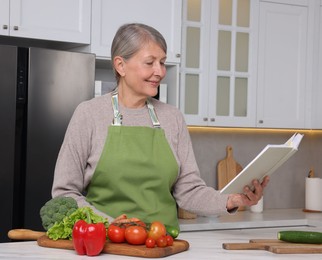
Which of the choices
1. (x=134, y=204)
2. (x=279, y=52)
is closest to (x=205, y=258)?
(x=134, y=204)

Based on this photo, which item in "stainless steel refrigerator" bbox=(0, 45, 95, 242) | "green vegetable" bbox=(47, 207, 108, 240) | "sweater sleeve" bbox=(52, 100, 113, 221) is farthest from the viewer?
"stainless steel refrigerator" bbox=(0, 45, 95, 242)

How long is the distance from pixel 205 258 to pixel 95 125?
740 mm

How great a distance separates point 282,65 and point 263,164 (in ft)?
8.46

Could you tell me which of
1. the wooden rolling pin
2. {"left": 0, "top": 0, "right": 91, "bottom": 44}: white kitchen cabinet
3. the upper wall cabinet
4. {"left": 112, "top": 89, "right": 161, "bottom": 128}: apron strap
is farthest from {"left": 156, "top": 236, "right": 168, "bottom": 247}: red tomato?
the upper wall cabinet

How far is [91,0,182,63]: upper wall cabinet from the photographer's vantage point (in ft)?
13.3

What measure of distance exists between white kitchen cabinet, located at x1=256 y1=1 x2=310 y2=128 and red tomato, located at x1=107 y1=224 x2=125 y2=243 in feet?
Result: 8.96

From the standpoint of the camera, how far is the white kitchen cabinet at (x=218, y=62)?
4543 millimetres

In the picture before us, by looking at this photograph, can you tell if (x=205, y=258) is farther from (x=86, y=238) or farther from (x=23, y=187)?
(x=23, y=187)

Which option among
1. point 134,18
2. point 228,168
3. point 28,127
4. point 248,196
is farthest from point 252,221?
point 248,196

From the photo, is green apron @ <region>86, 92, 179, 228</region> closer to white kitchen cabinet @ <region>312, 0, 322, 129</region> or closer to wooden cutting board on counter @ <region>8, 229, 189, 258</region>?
wooden cutting board on counter @ <region>8, 229, 189, 258</region>

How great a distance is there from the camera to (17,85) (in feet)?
11.8

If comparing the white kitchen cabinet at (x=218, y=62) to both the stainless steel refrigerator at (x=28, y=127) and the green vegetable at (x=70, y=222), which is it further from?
the green vegetable at (x=70, y=222)

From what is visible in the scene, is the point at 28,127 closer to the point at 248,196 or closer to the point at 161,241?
the point at 248,196

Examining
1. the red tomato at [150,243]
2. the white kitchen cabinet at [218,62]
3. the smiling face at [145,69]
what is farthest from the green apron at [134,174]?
the white kitchen cabinet at [218,62]
